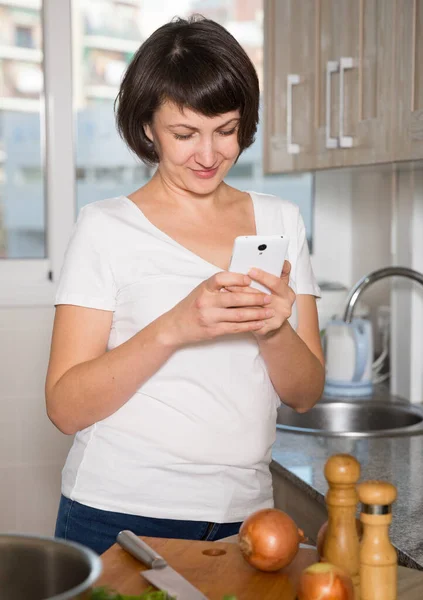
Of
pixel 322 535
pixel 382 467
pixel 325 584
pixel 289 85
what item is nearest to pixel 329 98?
pixel 289 85

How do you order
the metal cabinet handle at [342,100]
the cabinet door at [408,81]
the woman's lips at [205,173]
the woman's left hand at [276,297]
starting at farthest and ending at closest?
the metal cabinet handle at [342,100] → the cabinet door at [408,81] → the woman's lips at [205,173] → the woman's left hand at [276,297]

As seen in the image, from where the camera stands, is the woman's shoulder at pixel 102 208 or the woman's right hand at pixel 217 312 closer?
the woman's right hand at pixel 217 312

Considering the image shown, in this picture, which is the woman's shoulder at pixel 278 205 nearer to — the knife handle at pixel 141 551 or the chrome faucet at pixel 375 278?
the knife handle at pixel 141 551

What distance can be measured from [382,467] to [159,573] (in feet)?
2.84

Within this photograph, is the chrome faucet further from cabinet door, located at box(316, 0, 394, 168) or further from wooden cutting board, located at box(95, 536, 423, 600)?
wooden cutting board, located at box(95, 536, 423, 600)

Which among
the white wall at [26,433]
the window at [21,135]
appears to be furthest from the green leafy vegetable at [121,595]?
the window at [21,135]

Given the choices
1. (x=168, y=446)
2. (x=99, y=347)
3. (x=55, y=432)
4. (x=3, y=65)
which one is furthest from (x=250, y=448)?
(x=3, y=65)

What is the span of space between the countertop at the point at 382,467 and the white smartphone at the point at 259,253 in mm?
494

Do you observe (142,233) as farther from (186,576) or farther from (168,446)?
(186,576)

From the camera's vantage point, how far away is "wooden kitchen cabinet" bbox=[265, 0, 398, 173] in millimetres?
1839

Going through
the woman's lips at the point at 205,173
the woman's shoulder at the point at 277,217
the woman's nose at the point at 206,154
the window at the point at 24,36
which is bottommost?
the woman's shoulder at the point at 277,217

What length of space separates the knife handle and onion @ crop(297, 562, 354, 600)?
177 mm

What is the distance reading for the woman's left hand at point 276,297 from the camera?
103 cm

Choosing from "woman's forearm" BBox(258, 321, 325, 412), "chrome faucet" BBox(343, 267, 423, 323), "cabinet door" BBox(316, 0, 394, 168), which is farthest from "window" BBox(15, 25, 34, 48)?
"woman's forearm" BBox(258, 321, 325, 412)
